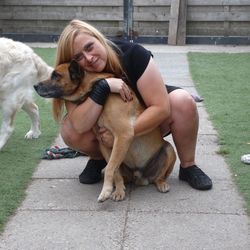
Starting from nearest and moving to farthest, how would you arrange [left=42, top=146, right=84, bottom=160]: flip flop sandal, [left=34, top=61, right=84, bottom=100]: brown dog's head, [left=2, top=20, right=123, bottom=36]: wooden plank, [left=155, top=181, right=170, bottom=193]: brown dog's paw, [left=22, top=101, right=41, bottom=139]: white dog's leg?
[left=34, top=61, right=84, bottom=100]: brown dog's head, [left=155, top=181, right=170, bottom=193]: brown dog's paw, [left=42, top=146, right=84, bottom=160]: flip flop sandal, [left=22, top=101, right=41, bottom=139]: white dog's leg, [left=2, top=20, right=123, bottom=36]: wooden plank

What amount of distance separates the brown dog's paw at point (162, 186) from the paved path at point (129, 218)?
4 cm

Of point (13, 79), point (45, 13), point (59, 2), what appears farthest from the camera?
point (45, 13)

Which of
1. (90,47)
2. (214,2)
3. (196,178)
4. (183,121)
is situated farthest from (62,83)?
(214,2)

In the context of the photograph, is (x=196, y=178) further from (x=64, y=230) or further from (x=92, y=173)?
(x=64, y=230)

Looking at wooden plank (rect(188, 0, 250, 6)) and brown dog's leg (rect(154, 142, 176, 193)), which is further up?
brown dog's leg (rect(154, 142, 176, 193))

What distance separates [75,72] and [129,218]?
1.04 metres

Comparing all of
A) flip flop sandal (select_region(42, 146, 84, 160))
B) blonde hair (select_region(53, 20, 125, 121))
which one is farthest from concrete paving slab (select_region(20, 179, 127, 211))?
blonde hair (select_region(53, 20, 125, 121))

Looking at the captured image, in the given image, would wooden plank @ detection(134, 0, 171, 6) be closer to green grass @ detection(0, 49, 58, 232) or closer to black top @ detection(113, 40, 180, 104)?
green grass @ detection(0, 49, 58, 232)

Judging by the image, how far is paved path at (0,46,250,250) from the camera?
3.06 m

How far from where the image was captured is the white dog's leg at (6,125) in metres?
5.05

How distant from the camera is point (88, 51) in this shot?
3.58 m

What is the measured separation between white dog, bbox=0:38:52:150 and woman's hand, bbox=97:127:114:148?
5.13 feet

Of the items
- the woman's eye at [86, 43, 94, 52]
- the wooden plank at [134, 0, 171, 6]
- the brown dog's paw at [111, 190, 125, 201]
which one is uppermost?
the woman's eye at [86, 43, 94, 52]

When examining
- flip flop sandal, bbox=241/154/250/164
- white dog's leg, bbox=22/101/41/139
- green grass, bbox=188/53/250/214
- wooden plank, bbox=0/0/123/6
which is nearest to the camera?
flip flop sandal, bbox=241/154/250/164
